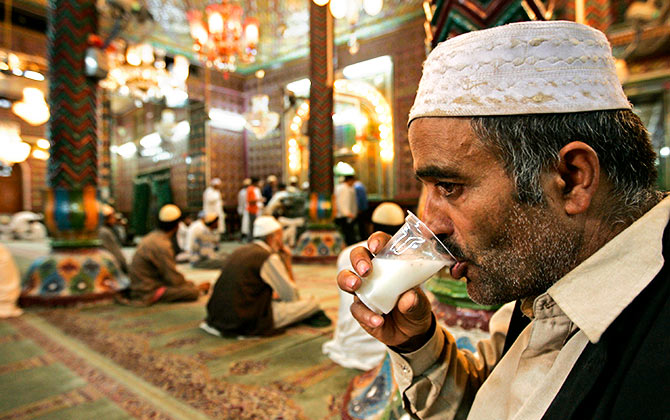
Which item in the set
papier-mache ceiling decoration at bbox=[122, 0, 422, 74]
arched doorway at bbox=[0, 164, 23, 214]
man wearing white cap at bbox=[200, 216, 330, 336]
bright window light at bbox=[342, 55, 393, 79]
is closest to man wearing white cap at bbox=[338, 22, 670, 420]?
man wearing white cap at bbox=[200, 216, 330, 336]

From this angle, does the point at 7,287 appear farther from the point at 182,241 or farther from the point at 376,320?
the point at 376,320

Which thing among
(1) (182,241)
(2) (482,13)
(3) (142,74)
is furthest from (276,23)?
(2) (482,13)

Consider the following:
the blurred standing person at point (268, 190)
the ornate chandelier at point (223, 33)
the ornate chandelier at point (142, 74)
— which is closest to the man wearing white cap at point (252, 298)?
the ornate chandelier at point (142, 74)

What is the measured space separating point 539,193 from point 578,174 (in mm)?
70

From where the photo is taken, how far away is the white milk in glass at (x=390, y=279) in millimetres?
770

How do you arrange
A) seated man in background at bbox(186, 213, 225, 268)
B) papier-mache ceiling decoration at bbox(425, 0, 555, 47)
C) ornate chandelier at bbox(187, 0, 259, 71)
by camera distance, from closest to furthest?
papier-mache ceiling decoration at bbox(425, 0, 555, 47), seated man in background at bbox(186, 213, 225, 268), ornate chandelier at bbox(187, 0, 259, 71)

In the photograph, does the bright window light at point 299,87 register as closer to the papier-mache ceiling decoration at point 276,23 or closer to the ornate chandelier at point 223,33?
the papier-mache ceiling decoration at point 276,23

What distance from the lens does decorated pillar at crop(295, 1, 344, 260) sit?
7.20 metres

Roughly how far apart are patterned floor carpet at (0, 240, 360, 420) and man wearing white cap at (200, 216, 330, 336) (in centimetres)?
11

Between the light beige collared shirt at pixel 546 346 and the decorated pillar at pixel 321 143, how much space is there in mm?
6500

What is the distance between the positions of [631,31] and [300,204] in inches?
307

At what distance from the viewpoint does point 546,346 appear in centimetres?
71

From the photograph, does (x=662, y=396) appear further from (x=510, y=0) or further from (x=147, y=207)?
(x=147, y=207)

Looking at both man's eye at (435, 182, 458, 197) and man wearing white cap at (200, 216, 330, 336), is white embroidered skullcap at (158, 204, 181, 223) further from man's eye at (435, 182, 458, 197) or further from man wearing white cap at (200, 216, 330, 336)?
man's eye at (435, 182, 458, 197)
